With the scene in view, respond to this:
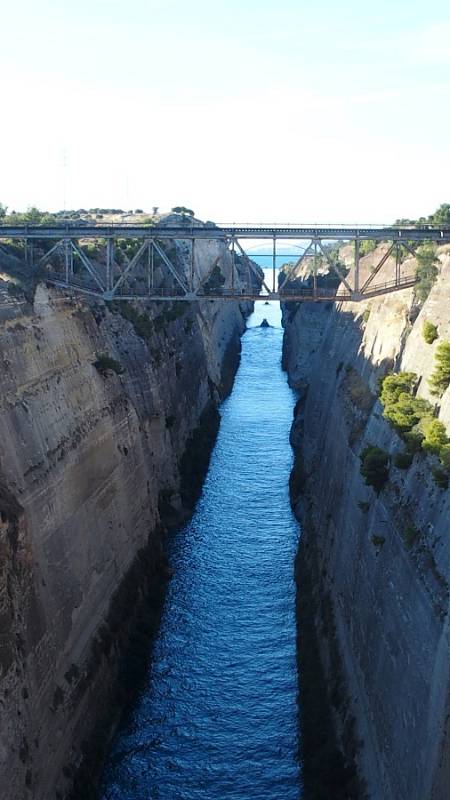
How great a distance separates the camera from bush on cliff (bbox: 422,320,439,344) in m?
30.6

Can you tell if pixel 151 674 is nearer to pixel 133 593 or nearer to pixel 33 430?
pixel 133 593

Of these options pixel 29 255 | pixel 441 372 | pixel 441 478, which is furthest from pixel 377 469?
pixel 29 255

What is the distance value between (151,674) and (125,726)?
322 cm

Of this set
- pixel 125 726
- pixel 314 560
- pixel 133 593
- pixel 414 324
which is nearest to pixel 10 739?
pixel 125 726

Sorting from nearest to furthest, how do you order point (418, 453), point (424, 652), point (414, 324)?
1. point (424, 652)
2. point (418, 453)
3. point (414, 324)

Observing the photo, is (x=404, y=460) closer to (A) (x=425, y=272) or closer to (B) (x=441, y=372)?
(B) (x=441, y=372)

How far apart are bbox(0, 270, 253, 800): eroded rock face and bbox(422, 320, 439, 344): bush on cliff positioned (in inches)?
535

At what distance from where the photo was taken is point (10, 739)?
22.0m

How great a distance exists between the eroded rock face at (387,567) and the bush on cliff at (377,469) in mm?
477

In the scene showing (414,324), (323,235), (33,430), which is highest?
(323,235)

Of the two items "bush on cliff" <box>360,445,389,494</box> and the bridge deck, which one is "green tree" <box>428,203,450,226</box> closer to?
the bridge deck


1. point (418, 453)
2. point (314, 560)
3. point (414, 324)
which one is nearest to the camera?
point (418, 453)

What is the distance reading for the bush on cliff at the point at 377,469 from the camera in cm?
2906

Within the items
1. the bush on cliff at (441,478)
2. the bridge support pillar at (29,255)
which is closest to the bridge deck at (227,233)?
the bridge support pillar at (29,255)
